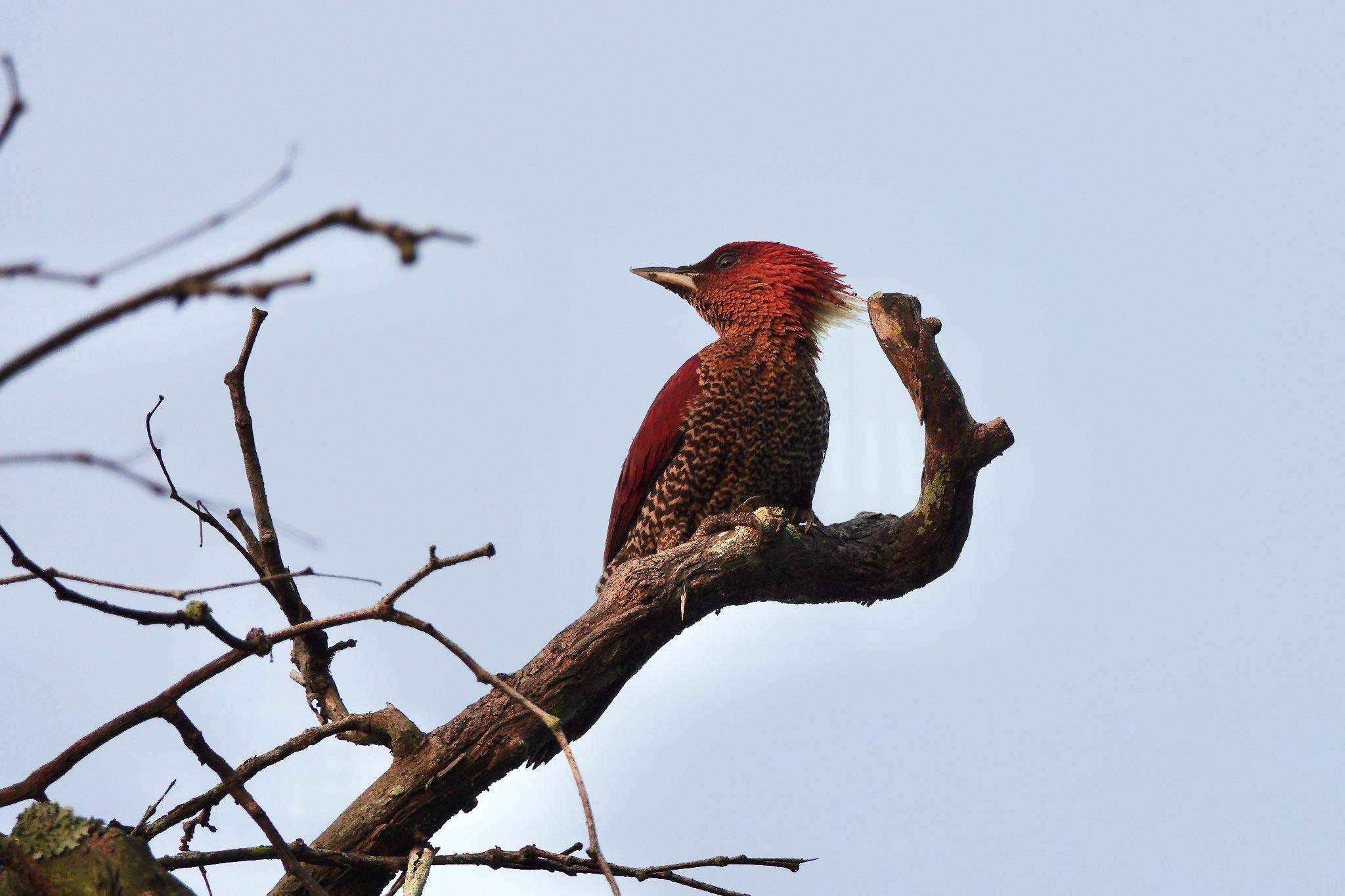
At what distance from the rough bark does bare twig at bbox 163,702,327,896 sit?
28.5 inches

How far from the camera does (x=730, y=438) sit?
551cm

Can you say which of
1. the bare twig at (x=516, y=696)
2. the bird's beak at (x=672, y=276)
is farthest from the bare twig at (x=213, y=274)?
the bird's beak at (x=672, y=276)

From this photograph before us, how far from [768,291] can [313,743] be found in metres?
3.33

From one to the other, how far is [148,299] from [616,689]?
11.4ft

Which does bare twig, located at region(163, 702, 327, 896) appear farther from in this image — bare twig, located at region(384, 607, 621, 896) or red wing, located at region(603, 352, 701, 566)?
red wing, located at region(603, 352, 701, 566)

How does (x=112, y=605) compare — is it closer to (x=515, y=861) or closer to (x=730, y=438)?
(x=515, y=861)

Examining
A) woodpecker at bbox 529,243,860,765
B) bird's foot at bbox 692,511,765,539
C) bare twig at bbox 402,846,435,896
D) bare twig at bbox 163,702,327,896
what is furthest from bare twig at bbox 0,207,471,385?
woodpecker at bbox 529,243,860,765

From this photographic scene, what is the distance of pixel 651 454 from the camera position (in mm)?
5578

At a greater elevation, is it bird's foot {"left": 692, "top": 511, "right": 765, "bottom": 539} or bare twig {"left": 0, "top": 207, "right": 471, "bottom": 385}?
bird's foot {"left": 692, "top": 511, "right": 765, "bottom": 539}

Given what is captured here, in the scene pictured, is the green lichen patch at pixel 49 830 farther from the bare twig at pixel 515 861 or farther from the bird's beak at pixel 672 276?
the bird's beak at pixel 672 276

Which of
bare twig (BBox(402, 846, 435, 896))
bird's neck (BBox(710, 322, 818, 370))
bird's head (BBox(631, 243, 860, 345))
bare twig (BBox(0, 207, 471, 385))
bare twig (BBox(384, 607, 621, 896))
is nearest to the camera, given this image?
bare twig (BBox(0, 207, 471, 385))

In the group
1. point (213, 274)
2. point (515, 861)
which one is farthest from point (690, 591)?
point (213, 274)

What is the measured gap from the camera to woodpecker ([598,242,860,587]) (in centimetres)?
552

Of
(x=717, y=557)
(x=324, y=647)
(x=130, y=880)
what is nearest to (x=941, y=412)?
(x=717, y=557)
